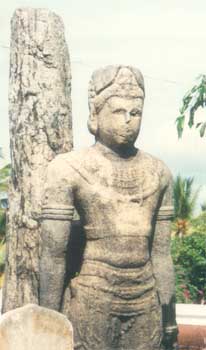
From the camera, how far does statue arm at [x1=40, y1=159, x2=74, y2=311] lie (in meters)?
6.49

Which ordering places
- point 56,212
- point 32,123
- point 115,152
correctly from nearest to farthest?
point 56,212 < point 115,152 < point 32,123

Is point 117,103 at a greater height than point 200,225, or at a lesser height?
greater

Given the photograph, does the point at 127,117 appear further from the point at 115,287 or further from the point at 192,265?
the point at 192,265

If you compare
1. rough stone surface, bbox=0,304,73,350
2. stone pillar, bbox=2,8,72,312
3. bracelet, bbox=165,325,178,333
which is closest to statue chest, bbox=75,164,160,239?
bracelet, bbox=165,325,178,333

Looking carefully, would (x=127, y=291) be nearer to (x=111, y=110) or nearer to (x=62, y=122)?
(x=111, y=110)

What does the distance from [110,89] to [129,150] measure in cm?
44

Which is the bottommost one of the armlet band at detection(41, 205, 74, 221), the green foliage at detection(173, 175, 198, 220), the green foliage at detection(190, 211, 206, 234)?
the green foliage at detection(173, 175, 198, 220)

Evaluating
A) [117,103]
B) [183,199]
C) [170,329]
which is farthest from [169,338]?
[183,199]

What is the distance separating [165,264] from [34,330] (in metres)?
2.07

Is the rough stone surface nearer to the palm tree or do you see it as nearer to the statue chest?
the statue chest

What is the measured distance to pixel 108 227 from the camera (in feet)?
21.4

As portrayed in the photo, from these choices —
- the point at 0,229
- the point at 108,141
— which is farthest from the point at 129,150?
the point at 0,229

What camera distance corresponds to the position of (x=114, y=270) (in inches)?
256

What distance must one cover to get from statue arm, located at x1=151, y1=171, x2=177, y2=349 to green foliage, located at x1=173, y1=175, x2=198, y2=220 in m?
13.9
